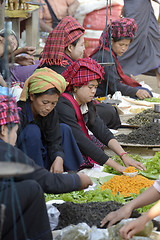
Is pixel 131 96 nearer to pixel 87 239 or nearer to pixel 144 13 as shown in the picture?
pixel 144 13

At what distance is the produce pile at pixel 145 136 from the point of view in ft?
13.0

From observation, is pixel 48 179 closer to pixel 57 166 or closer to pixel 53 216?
pixel 53 216

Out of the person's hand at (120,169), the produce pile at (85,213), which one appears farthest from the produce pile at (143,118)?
the produce pile at (85,213)

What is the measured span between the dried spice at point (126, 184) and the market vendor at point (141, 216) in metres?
0.67

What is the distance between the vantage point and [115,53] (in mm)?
5848

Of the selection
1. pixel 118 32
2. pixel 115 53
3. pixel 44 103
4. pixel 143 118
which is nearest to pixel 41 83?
pixel 44 103

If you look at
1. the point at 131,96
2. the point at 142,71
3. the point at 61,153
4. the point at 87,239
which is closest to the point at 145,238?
the point at 87,239

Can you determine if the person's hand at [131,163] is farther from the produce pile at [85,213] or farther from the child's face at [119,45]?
the child's face at [119,45]

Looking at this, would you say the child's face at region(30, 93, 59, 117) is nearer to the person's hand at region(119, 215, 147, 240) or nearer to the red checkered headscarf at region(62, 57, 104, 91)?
the red checkered headscarf at region(62, 57, 104, 91)

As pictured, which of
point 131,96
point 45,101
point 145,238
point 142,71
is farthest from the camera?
point 142,71

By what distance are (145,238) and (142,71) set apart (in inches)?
253

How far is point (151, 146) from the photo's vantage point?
389 cm

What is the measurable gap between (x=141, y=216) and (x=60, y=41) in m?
2.68

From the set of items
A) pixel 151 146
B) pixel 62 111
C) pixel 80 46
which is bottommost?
pixel 151 146
